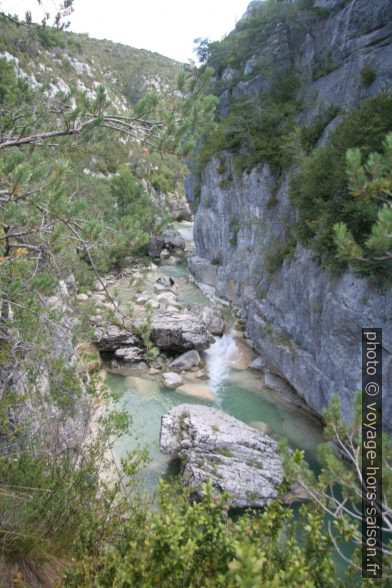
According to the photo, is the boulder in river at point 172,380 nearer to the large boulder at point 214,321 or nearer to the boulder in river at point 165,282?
the large boulder at point 214,321

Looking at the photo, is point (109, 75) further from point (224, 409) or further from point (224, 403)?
point (224, 409)

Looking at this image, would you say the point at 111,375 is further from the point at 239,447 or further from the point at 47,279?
the point at 47,279

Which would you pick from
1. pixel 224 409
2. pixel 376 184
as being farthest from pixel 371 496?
pixel 224 409

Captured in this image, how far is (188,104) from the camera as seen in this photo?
14.8ft

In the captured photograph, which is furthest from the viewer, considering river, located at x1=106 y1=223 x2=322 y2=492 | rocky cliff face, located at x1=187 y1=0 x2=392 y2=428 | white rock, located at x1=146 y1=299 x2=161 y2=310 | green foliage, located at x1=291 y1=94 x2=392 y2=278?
white rock, located at x1=146 y1=299 x2=161 y2=310

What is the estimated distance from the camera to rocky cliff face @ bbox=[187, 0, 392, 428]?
28.1ft

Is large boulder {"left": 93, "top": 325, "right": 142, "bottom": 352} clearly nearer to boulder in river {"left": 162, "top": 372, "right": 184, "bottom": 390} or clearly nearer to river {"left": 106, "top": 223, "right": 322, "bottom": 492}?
river {"left": 106, "top": 223, "right": 322, "bottom": 492}

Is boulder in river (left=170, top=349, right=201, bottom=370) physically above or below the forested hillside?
below

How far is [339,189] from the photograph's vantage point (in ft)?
28.0

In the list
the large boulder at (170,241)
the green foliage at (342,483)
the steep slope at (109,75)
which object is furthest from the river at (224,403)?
the large boulder at (170,241)

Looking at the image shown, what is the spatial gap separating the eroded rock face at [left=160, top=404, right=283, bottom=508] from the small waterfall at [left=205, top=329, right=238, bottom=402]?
2212 mm

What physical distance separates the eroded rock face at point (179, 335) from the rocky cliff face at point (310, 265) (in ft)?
6.45

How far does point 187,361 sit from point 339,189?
780 centimetres

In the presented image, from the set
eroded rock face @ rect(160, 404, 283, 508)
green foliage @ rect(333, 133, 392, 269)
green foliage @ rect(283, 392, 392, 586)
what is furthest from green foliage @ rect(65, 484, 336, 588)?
eroded rock face @ rect(160, 404, 283, 508)
